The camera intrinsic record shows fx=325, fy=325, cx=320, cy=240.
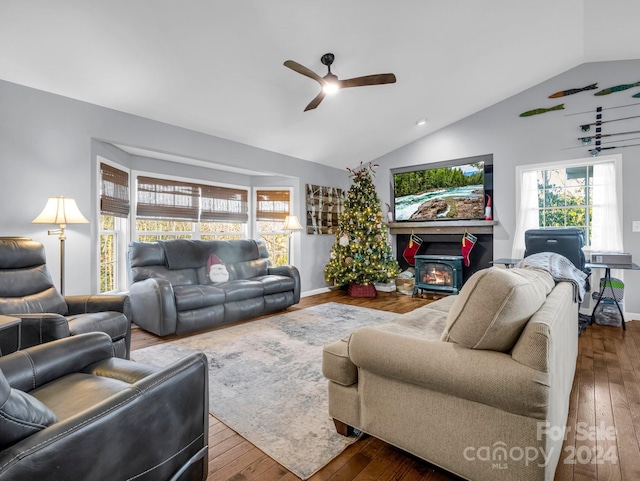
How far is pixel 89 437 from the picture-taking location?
87 centimetres

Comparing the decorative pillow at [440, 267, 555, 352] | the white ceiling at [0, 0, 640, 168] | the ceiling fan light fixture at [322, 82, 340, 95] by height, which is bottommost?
the decorative pillow at [440, 267, 555, 352]

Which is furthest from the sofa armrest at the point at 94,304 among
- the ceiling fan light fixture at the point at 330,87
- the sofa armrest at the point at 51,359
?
the ceiling fan light fixture at the point at 330,87

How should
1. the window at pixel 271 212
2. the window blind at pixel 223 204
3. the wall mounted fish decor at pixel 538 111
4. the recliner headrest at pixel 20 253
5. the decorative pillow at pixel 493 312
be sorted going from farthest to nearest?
the window at pixel 271 212
the window blind at pixel 223 204
the wall mounted fish decor at pixel 538 111
the recliner headrest at pixel 20 253
the decorative pillow at pixel 493 312

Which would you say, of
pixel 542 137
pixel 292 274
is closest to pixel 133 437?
pixel 292 274

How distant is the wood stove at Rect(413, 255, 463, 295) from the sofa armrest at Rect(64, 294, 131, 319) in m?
4.57

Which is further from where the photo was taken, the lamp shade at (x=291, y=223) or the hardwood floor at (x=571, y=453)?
the lamp shade at (x=291, y=223)

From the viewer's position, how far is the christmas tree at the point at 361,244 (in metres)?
5.77

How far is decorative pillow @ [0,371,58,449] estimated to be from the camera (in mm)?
792

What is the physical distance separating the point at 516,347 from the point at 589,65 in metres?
5.26

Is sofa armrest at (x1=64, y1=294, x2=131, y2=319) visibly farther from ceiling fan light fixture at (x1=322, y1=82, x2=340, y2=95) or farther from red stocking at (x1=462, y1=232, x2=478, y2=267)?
red stocking at (x1=462, y1=232, x2=478, y2=267)

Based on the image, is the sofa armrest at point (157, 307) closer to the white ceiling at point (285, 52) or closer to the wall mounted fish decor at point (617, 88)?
the white ceiling at point (285, 52)

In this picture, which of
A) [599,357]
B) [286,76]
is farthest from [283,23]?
[599,357]

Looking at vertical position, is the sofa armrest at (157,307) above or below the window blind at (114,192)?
below

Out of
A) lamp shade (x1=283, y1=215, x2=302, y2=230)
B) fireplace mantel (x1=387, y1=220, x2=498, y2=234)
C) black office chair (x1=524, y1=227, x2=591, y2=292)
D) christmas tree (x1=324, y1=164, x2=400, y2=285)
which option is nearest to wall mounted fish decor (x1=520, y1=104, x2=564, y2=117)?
fireplace mantel (x1=387, y1=220, x2=498, y2=234)
